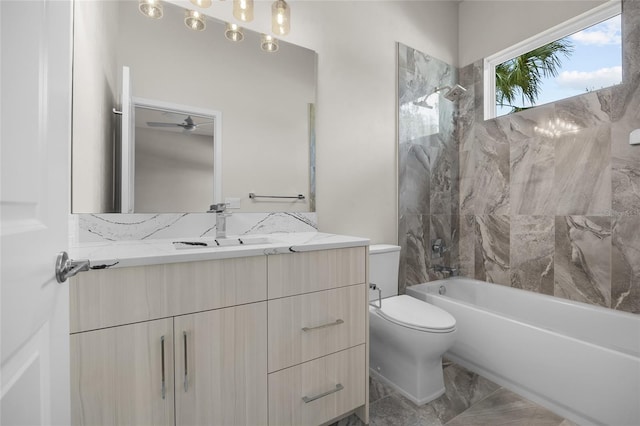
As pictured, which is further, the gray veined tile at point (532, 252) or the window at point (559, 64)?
the gray veined tile at point (532, 252)

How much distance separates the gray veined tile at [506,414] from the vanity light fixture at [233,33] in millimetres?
2369

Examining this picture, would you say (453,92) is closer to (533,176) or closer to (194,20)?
(533,176)

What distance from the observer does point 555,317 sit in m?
2.08

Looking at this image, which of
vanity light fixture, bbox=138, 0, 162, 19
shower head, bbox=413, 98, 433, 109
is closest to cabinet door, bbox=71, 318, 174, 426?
vanity light fixture, bbox=138, 0, 162, 19

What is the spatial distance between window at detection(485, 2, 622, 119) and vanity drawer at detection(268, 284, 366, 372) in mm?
2137

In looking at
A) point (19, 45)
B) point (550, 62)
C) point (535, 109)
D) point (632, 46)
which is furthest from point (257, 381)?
point (550, 62)

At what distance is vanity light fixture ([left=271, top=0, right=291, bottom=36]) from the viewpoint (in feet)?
5.60

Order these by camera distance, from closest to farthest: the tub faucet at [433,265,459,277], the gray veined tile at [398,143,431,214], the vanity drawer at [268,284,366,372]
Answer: the vanity drawer at [268,284,366,372], the gray veined tile at [398,143,431,214], the tub faucet at [433,265,459,277]

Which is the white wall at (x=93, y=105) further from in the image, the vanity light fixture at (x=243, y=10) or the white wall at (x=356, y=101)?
the white wall at (x=356, y=101)

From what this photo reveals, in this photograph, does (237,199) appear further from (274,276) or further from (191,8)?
(191,8)

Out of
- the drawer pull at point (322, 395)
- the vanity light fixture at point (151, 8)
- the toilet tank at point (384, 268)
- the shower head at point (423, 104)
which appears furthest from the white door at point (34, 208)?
the shower head at point (423, 104)

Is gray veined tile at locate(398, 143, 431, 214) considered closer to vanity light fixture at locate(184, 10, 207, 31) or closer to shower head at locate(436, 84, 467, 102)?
shower head at locate(436, 84, 467, 102)

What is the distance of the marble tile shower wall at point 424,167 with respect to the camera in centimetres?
242

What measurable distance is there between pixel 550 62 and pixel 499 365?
2.29 m
